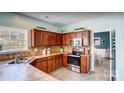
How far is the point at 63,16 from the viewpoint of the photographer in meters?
1.55

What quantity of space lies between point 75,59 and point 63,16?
61 cm

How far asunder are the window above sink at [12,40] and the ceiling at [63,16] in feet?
0.87

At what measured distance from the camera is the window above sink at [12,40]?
1447 millimetres

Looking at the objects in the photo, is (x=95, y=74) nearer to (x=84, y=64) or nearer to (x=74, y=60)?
(x=84, y=64)

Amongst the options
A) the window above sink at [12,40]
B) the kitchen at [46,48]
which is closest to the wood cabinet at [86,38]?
the kitchen at [46,48]

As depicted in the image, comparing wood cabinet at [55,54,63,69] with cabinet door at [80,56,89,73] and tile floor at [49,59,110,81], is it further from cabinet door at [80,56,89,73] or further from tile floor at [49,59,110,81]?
cabinet door at [80,56,89,73]

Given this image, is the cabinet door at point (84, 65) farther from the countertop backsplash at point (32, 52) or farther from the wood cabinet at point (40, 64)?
the wood cabinet at point (40, 64)

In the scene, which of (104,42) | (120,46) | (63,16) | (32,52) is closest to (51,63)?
(32,52)

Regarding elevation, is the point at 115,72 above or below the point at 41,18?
below

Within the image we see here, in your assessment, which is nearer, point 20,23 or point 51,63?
point 20,23

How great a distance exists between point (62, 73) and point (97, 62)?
19.3 inches
